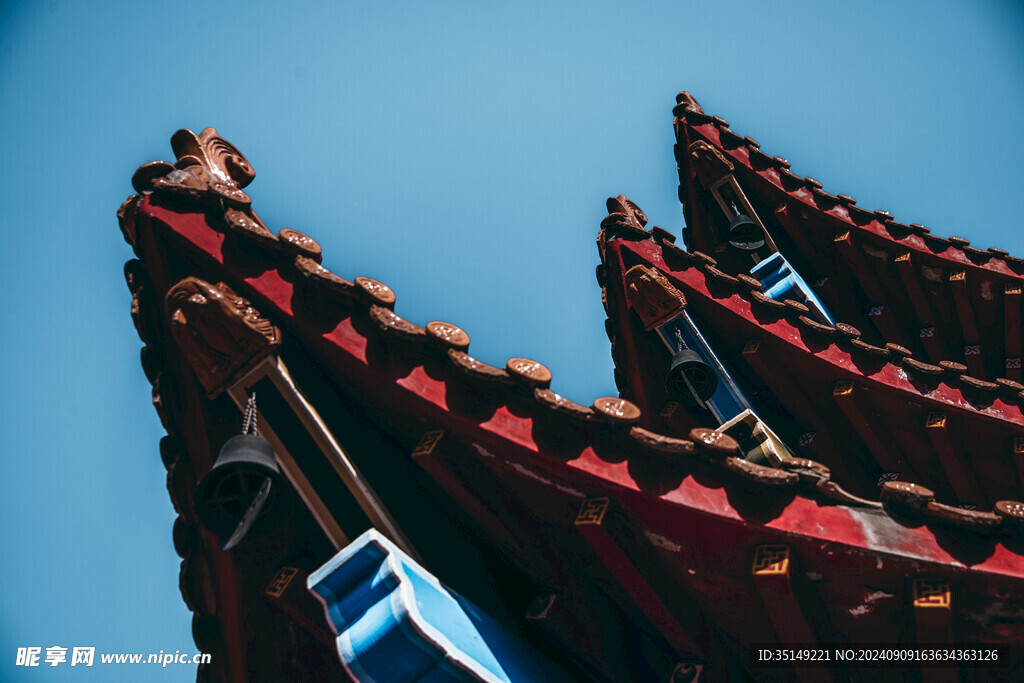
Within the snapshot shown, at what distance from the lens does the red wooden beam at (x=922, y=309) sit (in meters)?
10.6

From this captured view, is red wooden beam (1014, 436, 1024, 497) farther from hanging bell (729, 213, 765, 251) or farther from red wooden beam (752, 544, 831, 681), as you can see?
hanging bell (729, 213, 765, 251)

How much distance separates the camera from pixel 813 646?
4863 mm

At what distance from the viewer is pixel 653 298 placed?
28.0ft

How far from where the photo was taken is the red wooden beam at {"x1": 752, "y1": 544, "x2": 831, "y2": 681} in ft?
15.2

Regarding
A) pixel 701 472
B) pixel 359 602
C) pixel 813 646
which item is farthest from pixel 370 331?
pixel 813 646

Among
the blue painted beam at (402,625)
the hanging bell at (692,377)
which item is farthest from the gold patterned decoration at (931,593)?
the hanging bell at (692,377)

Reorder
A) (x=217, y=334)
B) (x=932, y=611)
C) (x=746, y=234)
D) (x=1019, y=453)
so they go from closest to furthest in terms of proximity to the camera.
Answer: (x=932, y=611)
(x=217, y=334)
(x=1019, y=453)
(x=746, y=234)

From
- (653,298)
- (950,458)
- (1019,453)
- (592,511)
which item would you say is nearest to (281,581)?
(592,511)

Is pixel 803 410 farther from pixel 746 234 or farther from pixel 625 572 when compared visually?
pixel 625 572

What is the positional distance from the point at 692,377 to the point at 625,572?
3.16m

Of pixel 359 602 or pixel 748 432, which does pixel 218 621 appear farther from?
pixel 748 432

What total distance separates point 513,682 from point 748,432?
337cm

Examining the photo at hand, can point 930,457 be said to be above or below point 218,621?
above

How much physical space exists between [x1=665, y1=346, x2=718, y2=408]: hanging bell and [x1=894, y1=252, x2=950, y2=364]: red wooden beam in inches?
165
